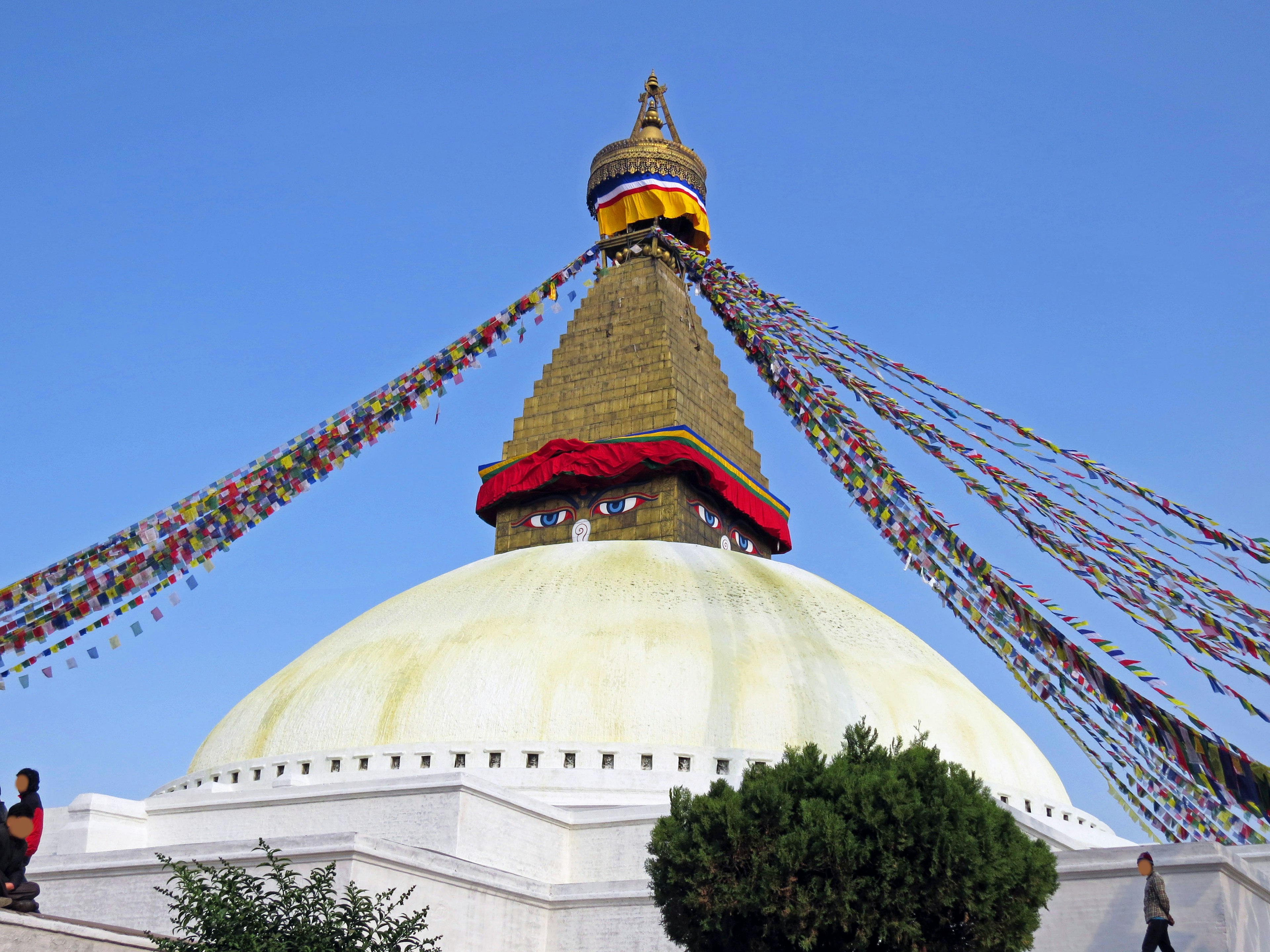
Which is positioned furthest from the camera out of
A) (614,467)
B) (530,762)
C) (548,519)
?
(548,519)

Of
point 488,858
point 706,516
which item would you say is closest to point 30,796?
point 488,858

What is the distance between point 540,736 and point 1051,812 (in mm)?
5922

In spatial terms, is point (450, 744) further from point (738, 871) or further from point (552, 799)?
point (738, 871)

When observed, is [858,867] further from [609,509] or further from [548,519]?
[548,519]

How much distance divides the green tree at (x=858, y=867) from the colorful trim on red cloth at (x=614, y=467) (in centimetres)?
976

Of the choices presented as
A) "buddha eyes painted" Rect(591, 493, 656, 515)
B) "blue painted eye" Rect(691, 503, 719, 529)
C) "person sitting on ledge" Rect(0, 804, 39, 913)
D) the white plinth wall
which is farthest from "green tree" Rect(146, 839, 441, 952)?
"blue painted eye" Rect(691, 503, 719, 529)

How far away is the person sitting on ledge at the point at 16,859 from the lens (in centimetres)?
802

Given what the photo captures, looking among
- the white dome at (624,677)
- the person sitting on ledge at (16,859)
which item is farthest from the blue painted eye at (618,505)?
the person sitting on ledge at (16,859)

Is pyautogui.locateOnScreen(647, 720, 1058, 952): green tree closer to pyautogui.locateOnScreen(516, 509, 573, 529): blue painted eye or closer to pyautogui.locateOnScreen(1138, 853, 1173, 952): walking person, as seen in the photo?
pyautogui.locateOnScreen(1138, 853, 1173, 952): walking person

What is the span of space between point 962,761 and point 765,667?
2360mm

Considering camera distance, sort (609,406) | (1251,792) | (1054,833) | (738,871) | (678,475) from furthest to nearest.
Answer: (609,406), (678,475), (1054,833), (1251,792), (738,871)

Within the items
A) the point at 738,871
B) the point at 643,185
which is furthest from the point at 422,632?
the point at 643,185

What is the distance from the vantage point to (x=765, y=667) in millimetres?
14180

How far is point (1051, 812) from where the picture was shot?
48.1 ft
